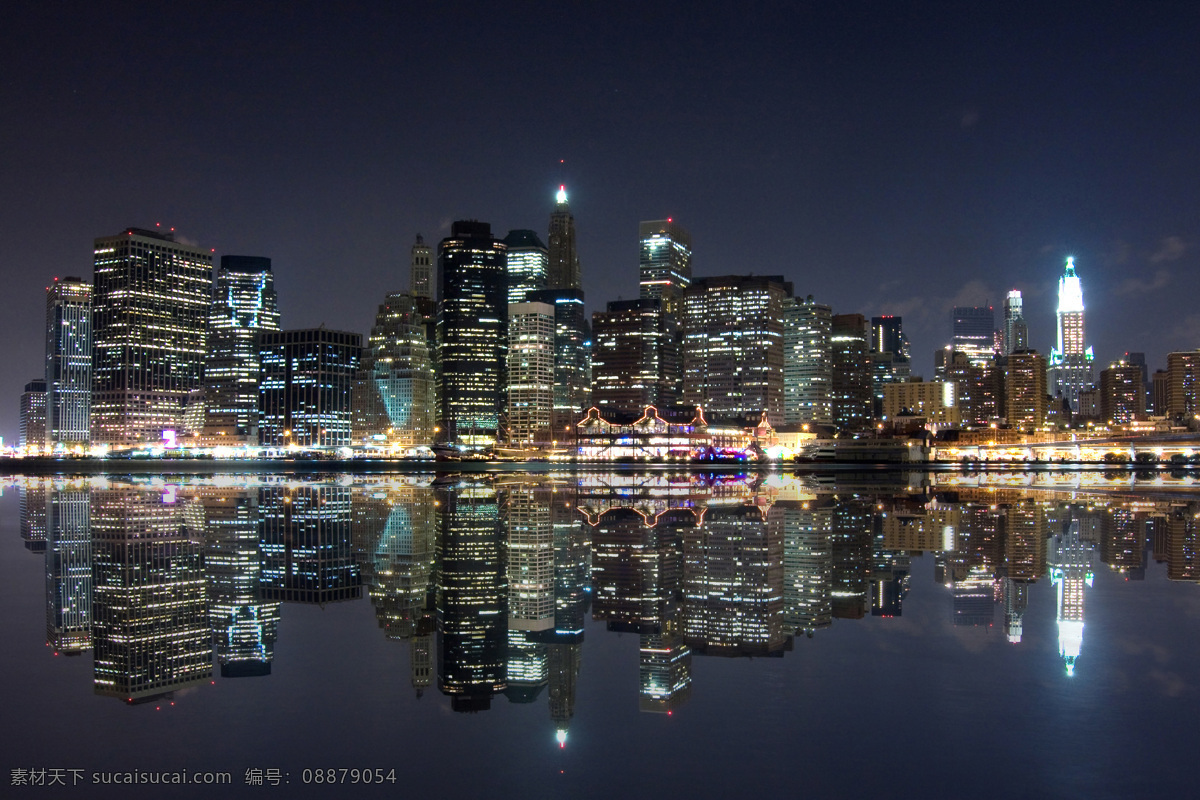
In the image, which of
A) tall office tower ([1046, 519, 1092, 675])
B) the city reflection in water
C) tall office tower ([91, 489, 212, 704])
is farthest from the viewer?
tall office tower ([1046, 519, 1092, 675])

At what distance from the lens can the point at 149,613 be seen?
534 inches

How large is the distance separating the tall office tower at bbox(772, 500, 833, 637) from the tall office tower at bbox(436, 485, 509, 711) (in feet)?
15.0

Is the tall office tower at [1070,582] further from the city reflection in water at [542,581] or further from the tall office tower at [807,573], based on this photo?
the tall office tower at [807,573]

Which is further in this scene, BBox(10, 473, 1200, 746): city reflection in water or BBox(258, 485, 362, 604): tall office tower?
BBox(258, 485, 362, 604): tall office tower

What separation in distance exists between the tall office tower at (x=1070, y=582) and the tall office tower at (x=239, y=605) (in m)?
10.3

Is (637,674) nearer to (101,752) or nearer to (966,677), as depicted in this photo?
(966,677)

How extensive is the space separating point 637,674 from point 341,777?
169 inches

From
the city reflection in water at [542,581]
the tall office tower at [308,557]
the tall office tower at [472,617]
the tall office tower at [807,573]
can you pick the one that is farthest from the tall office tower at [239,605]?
the tall office tower at [807,573]

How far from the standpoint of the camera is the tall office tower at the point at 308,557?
1614 cm

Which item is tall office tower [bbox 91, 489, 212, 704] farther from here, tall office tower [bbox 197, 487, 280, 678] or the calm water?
tall office tower [bbox 197, 487, 280, 678]

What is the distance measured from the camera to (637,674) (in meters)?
10.3

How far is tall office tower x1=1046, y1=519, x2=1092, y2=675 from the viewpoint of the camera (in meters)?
11.4

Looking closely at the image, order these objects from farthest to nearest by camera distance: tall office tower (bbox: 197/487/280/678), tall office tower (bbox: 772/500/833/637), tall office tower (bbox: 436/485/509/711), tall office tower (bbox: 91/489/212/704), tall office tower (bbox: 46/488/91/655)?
tall office tower (bbox: 772/500/833/637)
tall office tower (bbox: 46/488/91/655)
tall office tower (bbox: 197/487/280/678)
tall office tower (bbox: 91/489/212/704)
tall office tower (bbox: 436/485/509/711)

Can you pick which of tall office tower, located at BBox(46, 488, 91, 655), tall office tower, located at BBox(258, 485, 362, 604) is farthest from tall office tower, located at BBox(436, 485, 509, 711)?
tall office tower, located at BBox(46, 488, 91, 655)
